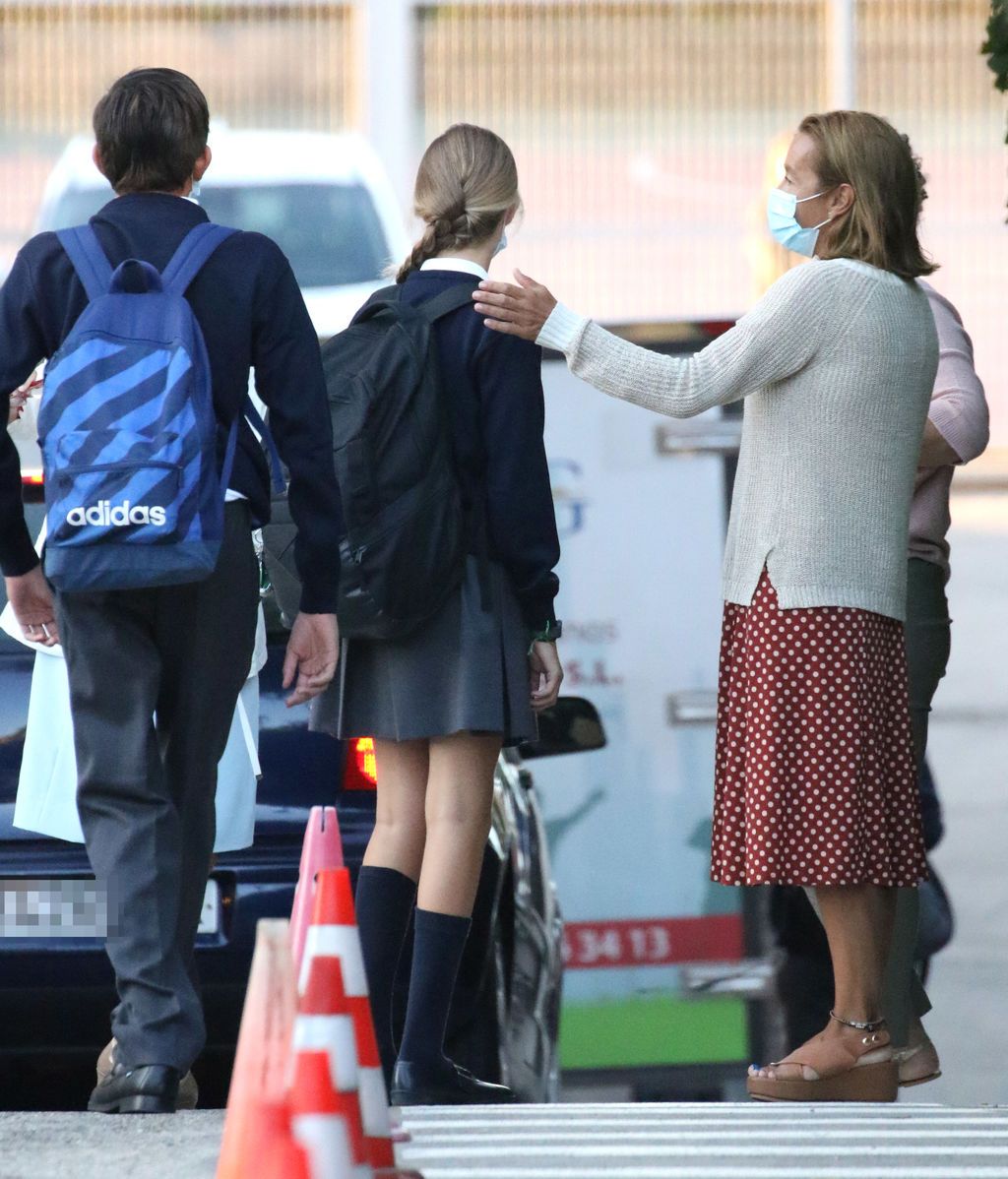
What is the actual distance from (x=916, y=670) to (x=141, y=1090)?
1.76 m

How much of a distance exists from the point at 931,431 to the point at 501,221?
0.92 metres

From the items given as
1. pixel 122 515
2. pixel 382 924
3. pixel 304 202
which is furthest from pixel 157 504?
pixel 304 202

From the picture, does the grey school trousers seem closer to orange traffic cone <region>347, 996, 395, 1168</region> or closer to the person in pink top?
orange traffic cone <region>347, 996, 395, 1168</region>

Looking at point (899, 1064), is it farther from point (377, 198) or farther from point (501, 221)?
point (377, 198)

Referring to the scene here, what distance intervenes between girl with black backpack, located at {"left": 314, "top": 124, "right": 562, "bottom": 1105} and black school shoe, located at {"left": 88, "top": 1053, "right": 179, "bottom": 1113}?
0.58m

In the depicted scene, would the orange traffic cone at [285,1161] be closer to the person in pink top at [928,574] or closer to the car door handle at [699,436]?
the person in pink top at [928,574]

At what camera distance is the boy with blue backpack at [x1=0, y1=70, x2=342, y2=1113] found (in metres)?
3.49

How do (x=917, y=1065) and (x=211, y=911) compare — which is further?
(x=917, y=1065)

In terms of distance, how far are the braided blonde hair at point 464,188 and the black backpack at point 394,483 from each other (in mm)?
227

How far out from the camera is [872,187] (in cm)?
404

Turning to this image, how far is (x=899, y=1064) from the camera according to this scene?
14.4ft

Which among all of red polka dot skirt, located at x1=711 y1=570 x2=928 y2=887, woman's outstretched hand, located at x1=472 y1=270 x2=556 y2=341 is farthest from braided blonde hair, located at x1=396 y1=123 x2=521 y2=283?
red polka dot skirt, located at x1=711 y1=570 x2=928 y2=887

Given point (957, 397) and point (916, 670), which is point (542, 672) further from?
point (957, 397)

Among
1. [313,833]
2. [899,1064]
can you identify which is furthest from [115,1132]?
[899,1064]
